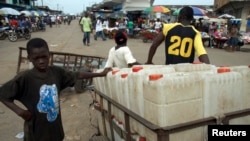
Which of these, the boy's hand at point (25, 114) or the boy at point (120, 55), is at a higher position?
the boy at point (120, 55)

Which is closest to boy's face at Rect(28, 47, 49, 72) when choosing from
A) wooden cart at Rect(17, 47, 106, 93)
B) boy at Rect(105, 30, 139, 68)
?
boy at Rect(105, 30, 139, 68)

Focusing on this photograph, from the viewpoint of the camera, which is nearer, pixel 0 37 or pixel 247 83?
pixel 247 83

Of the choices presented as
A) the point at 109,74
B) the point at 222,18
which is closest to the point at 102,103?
the point at 109,74

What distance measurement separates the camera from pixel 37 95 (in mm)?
2480

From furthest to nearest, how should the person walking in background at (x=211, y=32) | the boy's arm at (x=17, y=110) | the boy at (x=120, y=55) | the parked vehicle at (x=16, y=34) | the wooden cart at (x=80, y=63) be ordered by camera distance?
the parked vehicle at (x=16, y=34) → the person walking in background at (x=211, y=32) → the wooden cart at (x=80, y=63) → the boy at (x=120, y=55) → the boy's arm at (x=17, y=110)

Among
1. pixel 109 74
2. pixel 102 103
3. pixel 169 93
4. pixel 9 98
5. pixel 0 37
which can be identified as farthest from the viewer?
pixel 0 37

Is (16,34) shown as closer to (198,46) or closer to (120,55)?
(120,55)

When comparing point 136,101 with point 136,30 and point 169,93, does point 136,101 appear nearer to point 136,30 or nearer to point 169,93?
point 169,93

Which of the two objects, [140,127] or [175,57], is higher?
[175,57]

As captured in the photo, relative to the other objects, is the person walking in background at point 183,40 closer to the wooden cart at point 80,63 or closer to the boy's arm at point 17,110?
the boy's arm at point 17,110

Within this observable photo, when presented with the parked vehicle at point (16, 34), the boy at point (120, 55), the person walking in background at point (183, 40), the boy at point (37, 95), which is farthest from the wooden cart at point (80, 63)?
the parked vehicle at point (16, 34)

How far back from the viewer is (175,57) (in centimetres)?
370

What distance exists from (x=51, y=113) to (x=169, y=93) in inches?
43.7

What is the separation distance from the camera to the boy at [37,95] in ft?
7.84
